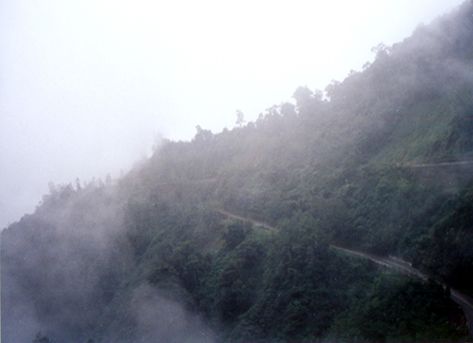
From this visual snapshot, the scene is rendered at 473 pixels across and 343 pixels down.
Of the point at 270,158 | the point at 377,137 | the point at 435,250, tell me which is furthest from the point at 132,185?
the point at 435,250

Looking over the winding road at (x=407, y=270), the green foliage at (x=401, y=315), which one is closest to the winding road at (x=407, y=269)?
the winding road at (x=407, y=270)

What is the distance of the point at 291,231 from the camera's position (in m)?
16.3

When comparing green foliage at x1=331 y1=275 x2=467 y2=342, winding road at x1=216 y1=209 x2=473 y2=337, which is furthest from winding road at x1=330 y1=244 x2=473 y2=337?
green foliage at x1=331 y1=275 x2=467 y2=342

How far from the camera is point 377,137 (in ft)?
81.2

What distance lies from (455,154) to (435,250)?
6.06 m

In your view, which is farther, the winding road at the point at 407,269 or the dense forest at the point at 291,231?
the dense forest at the point at 291,231

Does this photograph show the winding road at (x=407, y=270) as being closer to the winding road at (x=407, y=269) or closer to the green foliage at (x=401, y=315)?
the winding road at (x=407, y=269)

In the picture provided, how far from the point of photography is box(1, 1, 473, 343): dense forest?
508 inches

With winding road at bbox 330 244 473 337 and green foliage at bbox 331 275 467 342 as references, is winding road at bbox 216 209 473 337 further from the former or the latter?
green foliage at bbox 331 275 467 342

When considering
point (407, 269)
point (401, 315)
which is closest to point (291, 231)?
point (407, 269)

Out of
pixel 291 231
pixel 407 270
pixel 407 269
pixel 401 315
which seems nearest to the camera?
pixel 401 315

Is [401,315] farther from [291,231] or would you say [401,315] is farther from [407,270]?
[291,231]

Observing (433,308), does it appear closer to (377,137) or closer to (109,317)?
(109,317)

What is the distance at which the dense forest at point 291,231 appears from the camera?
1289cm
